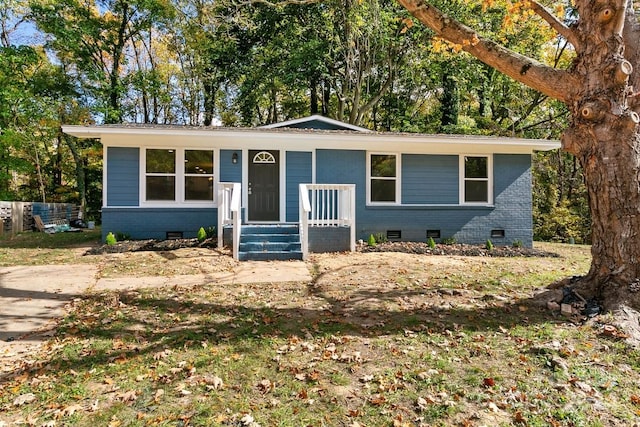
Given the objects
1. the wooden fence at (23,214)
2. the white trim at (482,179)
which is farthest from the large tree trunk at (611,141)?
the wooden fence at (23,214)

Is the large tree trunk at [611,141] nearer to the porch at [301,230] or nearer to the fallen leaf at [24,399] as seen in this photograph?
the porch at [301,230]

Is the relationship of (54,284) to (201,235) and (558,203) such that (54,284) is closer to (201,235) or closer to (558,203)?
(201,235)

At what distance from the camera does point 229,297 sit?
477 centimetres

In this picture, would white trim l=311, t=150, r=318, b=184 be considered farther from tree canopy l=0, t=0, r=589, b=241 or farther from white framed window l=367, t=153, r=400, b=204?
tree canopy l=0, t=0, r=589, b=241

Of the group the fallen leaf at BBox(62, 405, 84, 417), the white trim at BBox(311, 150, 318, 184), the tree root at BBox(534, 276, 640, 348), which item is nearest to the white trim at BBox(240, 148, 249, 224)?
the white trim at BBox(311, 150, 318, 184)

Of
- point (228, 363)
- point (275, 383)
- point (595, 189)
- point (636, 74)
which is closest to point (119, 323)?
point (228, 363)

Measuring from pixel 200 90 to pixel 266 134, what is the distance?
47.7 feet

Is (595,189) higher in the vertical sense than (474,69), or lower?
lower

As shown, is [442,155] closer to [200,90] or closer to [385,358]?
[385,358]

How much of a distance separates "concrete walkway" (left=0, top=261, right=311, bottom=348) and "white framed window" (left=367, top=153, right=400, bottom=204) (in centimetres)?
407

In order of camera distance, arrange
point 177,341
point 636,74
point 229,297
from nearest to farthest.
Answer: point 177,341
point 636,74
point 229,297

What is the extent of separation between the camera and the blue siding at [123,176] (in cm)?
919

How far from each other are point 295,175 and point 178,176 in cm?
302

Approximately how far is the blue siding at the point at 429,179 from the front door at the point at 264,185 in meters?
3.53
